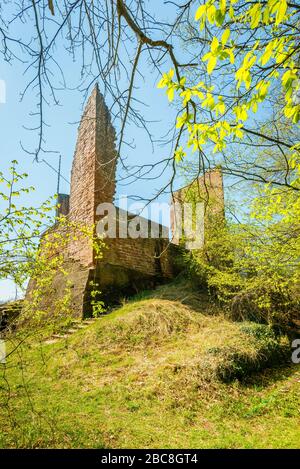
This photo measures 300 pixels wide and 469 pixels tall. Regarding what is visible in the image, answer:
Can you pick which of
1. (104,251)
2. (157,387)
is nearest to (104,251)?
(104,251)

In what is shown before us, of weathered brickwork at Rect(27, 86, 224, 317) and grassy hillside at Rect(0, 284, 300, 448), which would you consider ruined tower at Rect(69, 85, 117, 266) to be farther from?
grassy hillside at Rect(0, 284, 300, 448)

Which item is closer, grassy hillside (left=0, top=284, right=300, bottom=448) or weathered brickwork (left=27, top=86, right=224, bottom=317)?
grassy hillside (left=0, top=284, right=300, bottom=448)

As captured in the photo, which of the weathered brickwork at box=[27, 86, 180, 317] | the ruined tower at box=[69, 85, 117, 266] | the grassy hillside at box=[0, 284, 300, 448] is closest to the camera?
the grassy hillside at box=[0, 284, 300, 448]

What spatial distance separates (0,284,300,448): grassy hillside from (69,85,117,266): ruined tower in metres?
3.10

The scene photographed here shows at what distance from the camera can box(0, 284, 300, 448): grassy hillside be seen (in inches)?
136

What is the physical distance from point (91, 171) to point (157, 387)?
7.08 metres

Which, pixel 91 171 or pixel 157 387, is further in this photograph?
pixel 91 171

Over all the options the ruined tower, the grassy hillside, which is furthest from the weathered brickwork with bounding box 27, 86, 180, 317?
the grassy hillside

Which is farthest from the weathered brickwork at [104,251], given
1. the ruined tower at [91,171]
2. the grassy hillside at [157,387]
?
the grassy hillside at [157,387]

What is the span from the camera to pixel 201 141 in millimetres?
2693

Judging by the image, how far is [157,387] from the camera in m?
4.65

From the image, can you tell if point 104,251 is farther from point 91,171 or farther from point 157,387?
point 157,387
